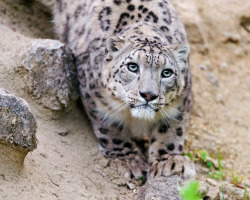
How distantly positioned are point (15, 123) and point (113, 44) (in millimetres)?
2062

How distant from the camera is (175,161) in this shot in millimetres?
5988

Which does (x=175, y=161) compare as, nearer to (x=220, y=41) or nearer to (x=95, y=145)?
(x=95, y=145)

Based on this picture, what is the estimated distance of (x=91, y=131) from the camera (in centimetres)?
691

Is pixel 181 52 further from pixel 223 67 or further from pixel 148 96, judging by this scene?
pixel 223 67

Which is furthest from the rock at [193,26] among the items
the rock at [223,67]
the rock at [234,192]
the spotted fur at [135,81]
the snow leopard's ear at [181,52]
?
the rock at [234,192]

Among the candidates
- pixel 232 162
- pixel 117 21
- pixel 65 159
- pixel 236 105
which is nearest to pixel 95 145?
pixel 65 159

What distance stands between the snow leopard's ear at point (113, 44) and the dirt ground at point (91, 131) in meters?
1.14

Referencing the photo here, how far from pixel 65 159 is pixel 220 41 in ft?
17.7

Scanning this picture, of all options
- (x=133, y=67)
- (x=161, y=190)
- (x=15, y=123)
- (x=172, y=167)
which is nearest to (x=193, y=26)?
(x=133, y=67)

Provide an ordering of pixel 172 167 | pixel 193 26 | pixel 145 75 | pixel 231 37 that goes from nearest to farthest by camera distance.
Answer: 1. pixel 145 75
2. pixel 172 167
3. pixel 193 26
4. pixel 231 37

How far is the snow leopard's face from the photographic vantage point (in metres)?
5.53

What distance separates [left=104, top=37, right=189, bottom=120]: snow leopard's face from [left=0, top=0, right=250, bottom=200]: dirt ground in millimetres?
873

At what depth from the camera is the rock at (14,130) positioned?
4.36 m

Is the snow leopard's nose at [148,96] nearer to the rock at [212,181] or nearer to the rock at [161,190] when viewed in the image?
the rock at [161,190]
